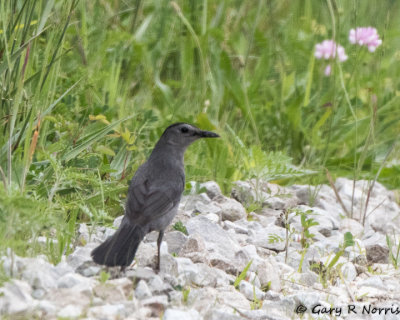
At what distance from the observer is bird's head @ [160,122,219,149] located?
4.14 meters

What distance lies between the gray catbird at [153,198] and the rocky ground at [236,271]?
10 centimetres

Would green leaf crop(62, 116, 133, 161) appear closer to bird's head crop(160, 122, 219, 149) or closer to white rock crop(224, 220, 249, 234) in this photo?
bird's head crop(160, 122, 219, 149)

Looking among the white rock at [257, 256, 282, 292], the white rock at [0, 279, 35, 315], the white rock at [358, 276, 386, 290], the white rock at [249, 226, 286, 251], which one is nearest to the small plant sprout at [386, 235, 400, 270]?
the white rock at [358, 276, 386, 290]

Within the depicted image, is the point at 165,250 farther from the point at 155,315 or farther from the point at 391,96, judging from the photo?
the point at 391,96

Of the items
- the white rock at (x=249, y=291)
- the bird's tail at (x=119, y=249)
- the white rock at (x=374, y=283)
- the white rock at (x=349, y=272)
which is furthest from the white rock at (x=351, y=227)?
the bird's tail at (x=119, y=249)

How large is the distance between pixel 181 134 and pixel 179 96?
→ 237 centimetres

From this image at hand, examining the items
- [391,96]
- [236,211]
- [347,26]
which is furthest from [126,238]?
[347,26]

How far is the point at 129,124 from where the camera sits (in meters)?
5.34

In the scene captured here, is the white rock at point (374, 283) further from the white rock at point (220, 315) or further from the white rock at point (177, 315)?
the white rock at point (177, 315)

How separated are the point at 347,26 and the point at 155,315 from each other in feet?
17.9

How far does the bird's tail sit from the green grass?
0.26 metres

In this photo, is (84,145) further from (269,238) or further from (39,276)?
(39,276)

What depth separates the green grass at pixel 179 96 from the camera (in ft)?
13.1

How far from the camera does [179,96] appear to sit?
21.4 feet
